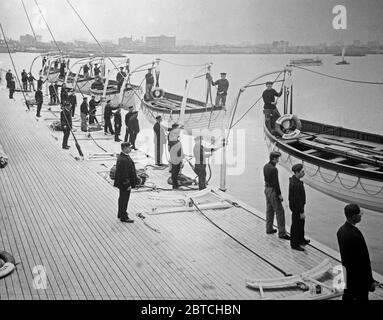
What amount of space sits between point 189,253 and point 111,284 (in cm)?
161

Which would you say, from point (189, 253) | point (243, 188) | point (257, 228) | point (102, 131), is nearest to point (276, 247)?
point (257, 228)

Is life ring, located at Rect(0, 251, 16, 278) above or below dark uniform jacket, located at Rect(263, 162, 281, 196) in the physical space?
below

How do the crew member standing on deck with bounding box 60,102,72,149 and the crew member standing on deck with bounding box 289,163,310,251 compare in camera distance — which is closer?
the crew member standing on deck with bounding box 289,163,310,251

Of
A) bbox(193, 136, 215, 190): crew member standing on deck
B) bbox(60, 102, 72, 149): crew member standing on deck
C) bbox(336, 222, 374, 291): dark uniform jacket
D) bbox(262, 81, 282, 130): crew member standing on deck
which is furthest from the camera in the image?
bbox(262, 81, 282, 130): crew member standing on deck

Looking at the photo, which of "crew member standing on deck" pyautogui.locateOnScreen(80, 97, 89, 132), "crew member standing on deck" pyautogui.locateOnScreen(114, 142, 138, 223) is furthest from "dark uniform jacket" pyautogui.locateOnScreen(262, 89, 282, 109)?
"crew member standing on deck" pyautogui.locateOnScreen(114, 142, 138, 223)

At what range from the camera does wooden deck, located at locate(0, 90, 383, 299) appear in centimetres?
643

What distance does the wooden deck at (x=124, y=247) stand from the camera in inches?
253

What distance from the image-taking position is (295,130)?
1380cm

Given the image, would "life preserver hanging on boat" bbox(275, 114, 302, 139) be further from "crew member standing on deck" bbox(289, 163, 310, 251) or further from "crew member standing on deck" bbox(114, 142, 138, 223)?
"crew member standing on deck" bbox(289, 163, 310, 251)

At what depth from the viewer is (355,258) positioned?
518 centimetres

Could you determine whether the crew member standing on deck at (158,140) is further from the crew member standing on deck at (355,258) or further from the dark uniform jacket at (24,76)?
the dark uniform jacket at (24,76)

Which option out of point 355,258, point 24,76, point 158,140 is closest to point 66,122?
point 158,140

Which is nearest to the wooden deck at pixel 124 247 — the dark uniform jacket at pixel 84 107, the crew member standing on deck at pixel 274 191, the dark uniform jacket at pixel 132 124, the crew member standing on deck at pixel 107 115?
the crew member standing on deck at pixel 274 191

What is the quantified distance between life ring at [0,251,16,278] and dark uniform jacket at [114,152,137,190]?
7.81 feet
